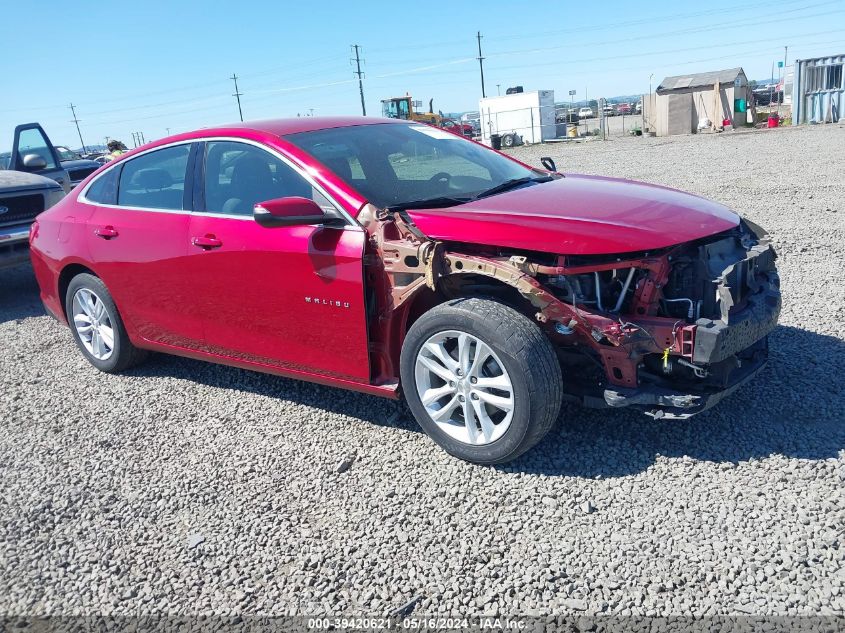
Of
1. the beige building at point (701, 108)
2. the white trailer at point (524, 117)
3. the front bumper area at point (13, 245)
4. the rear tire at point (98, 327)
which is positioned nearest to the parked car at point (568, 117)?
the white trailer at point (524, 117)

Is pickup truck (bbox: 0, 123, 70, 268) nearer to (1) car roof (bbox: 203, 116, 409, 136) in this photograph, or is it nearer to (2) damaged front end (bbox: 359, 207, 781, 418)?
(1) car roof (bbox: 203, 116, 409, 136)

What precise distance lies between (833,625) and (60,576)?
9.82 feet

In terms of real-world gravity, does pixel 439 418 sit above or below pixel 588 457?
above

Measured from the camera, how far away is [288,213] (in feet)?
11.8

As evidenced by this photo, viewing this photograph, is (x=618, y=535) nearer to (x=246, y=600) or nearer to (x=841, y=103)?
(x=246, y=600)

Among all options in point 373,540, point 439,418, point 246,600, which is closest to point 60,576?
point 246,600

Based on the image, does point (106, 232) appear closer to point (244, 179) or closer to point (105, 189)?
point (105, 189)

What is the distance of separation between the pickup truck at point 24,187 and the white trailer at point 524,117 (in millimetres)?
29208

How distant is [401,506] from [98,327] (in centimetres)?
317

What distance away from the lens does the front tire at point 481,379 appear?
10.6 feet

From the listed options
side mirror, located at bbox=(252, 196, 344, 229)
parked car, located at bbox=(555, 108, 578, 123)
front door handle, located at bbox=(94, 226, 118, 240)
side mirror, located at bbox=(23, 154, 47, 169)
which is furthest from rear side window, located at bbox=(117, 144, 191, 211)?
parked car, located at bbox=(555, 108, 578, 123)

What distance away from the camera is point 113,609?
2.79 metres

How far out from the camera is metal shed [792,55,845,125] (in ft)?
91.2

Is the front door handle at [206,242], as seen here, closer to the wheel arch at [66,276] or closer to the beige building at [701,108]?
the wheel arch at [66,276]
